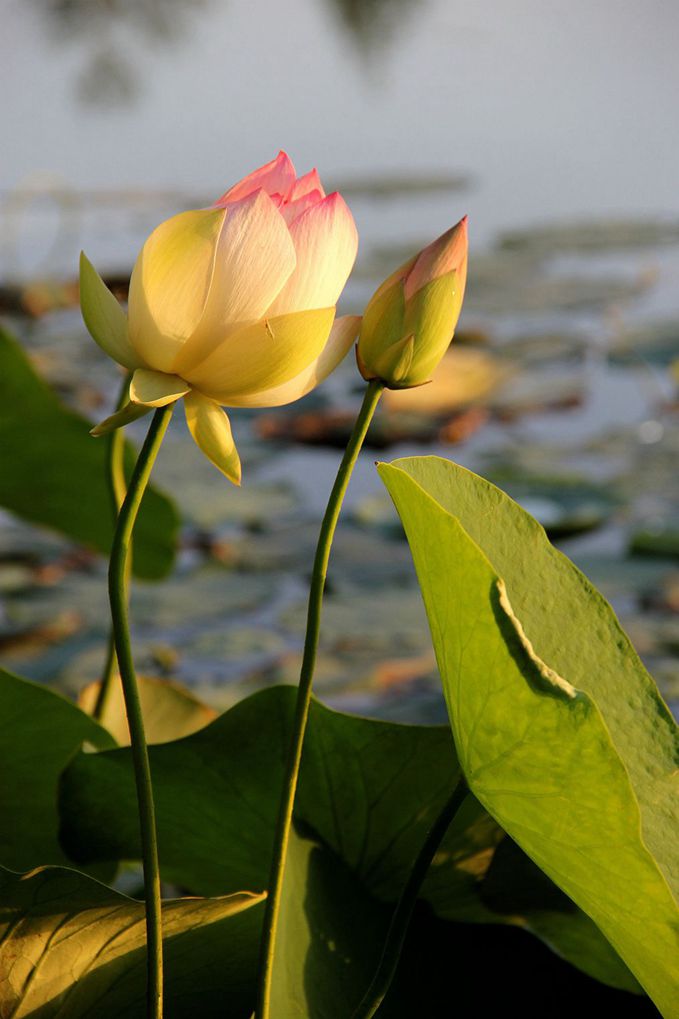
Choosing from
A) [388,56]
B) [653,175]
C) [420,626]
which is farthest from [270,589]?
[388,56]

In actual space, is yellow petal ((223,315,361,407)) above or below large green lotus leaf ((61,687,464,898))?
above

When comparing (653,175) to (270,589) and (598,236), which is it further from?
(270,589)

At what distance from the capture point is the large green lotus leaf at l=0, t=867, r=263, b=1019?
0.27m

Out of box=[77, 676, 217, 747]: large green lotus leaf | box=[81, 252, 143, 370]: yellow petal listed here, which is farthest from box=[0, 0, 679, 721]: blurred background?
box=[81, 252, 143, 370]: yellow petal

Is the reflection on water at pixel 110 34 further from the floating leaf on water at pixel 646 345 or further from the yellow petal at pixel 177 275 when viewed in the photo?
the yellow petal at pixel 177 275

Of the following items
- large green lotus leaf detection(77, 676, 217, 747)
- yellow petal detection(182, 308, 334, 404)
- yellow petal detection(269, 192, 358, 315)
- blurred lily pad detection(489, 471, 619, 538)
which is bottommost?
blurred lily pad detection(489, 471, 619, 538)

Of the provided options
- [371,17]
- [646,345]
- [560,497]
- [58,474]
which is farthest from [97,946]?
[371,17]

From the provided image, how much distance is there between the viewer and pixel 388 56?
492 centimetres

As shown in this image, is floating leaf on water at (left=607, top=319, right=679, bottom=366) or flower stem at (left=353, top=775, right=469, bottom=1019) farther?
floating leaf on water at (left=607, top=319, right=679, bottom=366)

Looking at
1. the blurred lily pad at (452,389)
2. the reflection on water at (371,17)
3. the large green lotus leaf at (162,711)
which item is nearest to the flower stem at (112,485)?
the large green lotus leaf at (162,711)

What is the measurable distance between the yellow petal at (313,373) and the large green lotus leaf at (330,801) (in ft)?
0.34

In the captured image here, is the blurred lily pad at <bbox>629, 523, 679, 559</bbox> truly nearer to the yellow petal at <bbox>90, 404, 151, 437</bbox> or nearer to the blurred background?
the blurred background

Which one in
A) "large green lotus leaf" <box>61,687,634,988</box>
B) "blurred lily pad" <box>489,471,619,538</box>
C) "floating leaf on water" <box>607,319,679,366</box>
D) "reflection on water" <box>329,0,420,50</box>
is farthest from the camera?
"reflection on water" <box>329,0,420,50</box>

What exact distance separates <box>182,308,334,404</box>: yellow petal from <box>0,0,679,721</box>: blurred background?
1.03ft
